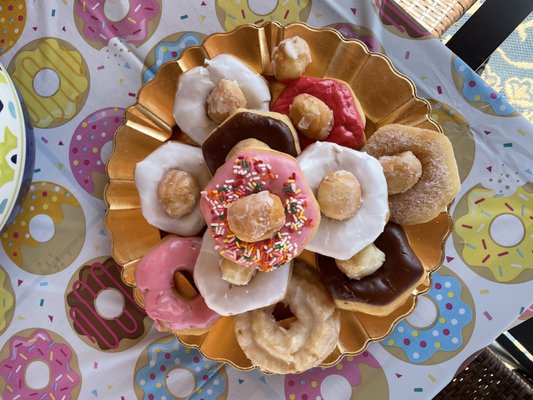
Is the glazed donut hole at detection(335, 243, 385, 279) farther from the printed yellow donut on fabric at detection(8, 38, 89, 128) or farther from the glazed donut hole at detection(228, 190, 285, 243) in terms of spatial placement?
the printed yellow donut on fabric at detection(8, 38, 89, 128)

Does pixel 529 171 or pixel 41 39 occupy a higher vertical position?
pixel 529 171

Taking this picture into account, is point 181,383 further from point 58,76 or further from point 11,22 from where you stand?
point 11,22

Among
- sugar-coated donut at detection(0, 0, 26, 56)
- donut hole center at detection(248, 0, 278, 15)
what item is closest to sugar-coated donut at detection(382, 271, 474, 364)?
donut hole center at detection(248, 0, 278, 15)

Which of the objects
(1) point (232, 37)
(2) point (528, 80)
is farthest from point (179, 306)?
(2) point (528, 80)

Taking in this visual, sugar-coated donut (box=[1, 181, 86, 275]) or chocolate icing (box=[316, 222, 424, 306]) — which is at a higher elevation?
chocolate icing (box=[316, 222, 424, 306])

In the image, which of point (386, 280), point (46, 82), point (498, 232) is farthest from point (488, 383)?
point (46, 82)

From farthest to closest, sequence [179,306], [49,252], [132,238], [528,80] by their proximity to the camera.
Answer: [528,80] < [49,252] < [132,238] < [179,306]

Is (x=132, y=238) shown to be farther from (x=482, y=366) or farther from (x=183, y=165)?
(x=482, y=366)

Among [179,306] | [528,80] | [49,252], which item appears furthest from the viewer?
[528,80]
